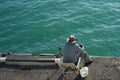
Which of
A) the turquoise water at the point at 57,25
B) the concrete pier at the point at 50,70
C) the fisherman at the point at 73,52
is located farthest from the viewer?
the turquoise water at the point at 57,25

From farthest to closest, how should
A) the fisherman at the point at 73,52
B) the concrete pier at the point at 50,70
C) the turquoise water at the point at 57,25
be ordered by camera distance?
the turquoise water at the point at 57,25
the concrete pier at the point at 50,70
the fisherman at the point at 73,52

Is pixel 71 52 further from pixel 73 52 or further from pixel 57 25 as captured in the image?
pixel 57 25

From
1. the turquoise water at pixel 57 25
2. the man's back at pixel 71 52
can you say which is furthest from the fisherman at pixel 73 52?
the turquoise water at pixel 57 25

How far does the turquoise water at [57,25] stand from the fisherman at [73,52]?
378 centimetres

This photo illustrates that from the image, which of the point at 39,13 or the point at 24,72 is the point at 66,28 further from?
the point at 24,72

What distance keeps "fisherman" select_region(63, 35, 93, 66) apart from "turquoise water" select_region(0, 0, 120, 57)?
3.78 metres

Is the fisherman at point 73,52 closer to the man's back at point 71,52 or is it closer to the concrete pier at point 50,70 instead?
the man's back at point 71,52

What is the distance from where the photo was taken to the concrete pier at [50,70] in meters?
13.0

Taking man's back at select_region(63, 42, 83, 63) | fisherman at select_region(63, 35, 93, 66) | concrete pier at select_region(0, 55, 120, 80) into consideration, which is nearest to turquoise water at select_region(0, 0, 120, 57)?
concrete pier at select_region(0, 55, 120, 80)

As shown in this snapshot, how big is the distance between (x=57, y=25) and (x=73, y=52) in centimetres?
664

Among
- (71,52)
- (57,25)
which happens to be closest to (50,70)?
(71,52)

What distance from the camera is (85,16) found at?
20.2 metres

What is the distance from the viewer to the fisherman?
12.8m

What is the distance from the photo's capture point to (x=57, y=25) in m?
19.3
